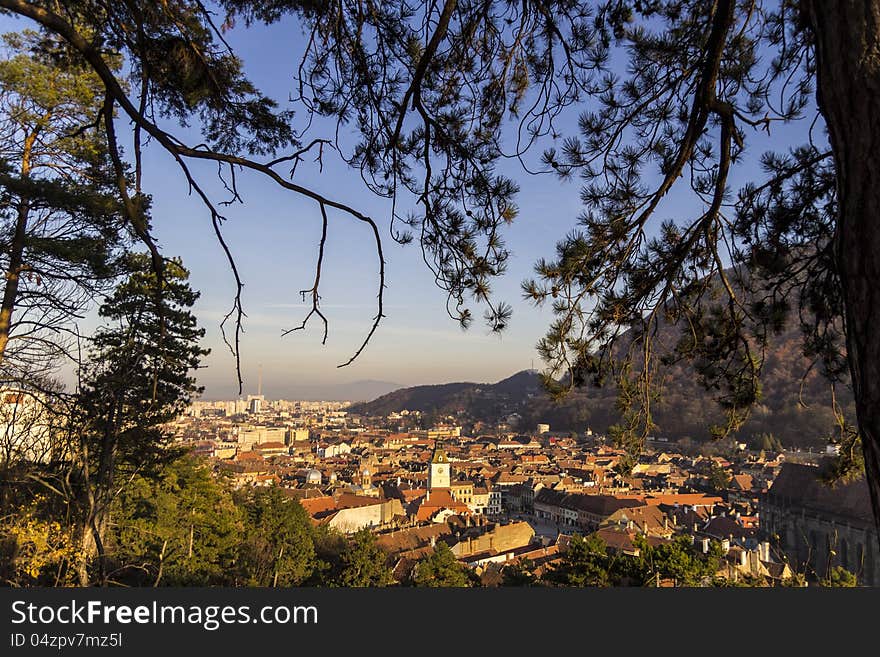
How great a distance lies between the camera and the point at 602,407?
56.9m

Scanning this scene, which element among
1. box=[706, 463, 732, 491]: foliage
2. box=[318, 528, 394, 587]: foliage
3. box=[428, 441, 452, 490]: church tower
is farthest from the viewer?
box=[428, 441, 452, 490]: church tower

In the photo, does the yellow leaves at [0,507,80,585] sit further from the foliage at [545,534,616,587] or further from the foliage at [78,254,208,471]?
the foliage at [545,534,616,587]

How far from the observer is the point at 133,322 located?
1798 millimetres

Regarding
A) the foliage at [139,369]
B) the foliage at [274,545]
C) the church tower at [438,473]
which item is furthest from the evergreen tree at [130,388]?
the church tower at [438,473]

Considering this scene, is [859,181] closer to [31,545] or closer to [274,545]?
[31,545]

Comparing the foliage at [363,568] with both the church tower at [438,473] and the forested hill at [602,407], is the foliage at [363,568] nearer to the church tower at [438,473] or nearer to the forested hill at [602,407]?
the forested hill at [602,407]

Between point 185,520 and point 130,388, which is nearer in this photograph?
point 130,388

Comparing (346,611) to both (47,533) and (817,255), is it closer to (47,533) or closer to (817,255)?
(817,255)

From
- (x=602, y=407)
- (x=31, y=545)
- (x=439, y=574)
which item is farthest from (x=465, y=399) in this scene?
(x=31, y=545)

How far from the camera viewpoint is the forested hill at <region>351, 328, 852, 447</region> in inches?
384

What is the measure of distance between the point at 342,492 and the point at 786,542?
25942 mm

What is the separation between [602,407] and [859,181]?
2310 inches

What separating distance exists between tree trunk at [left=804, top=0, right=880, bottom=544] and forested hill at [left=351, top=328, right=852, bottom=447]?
5.48ft

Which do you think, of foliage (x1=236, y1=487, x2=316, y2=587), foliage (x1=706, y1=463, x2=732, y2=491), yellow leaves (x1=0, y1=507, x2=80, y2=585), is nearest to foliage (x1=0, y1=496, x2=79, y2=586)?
yellow leaves (x1=0, y1=507, x2=80, y2=585)
